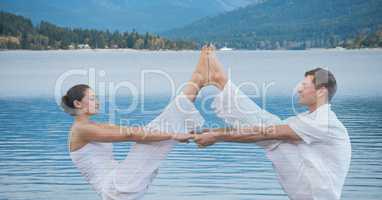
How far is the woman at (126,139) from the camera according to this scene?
99.6 inches

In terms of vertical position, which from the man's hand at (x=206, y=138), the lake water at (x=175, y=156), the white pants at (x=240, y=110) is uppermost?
the white pants at (x=240, y=110)

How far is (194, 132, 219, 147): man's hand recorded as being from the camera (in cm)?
251

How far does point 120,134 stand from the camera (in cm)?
255

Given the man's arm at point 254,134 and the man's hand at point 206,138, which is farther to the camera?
the man's hand at point 206,138

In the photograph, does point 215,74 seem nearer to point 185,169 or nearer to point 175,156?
point 185,169

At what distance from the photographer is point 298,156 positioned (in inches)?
97.1

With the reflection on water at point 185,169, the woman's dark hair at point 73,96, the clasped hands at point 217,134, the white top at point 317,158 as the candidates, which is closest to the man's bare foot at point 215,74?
the clasped hands at point 217,134

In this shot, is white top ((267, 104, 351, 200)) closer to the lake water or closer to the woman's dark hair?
the woman's dark hair

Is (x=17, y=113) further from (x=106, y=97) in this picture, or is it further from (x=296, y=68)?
(x=296, y=68)

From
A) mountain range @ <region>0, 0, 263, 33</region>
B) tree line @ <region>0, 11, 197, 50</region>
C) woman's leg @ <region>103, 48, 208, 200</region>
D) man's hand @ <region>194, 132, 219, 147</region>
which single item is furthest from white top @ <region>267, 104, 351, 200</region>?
mountain range @ <region>0, 0, 263, 33</region>

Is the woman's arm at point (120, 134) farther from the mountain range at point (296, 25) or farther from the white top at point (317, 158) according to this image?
the mountain range at point (296, 25)

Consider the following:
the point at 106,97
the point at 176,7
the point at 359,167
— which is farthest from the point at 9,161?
the point at 176,7

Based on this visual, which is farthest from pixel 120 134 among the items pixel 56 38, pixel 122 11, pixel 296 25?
pixel 122 11

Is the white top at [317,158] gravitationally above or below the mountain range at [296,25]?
below
